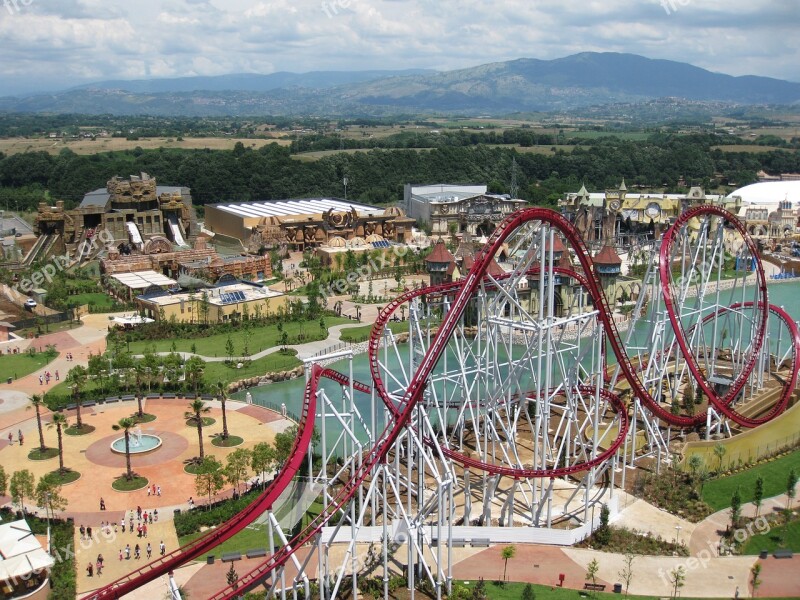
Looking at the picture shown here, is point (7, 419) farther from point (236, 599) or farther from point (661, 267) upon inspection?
point (661, 267)

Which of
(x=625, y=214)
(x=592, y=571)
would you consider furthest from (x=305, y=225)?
(x=592, y=571)

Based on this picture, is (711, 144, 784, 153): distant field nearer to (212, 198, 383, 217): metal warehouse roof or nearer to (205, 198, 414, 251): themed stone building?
(212, 198, 383, 217): metal warehouse roof

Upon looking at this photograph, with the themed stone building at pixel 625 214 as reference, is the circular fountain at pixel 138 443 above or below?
below

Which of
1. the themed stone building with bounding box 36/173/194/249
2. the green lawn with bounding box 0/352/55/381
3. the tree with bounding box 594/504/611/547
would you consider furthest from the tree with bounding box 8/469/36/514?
the themed stone building with bounding box 36/173/194/249

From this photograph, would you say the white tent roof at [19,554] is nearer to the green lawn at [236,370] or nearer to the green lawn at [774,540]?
the green lawn at [236,370]

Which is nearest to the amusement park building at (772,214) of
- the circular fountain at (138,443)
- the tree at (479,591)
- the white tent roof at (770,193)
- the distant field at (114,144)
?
the white tent roof at (770,193)

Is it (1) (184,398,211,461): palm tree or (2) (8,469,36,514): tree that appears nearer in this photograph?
(2) (8,469,36,514): tree

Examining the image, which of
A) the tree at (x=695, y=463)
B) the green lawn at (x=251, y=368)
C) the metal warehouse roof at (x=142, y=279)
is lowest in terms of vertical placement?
the green lawn at (x=251, y=368)

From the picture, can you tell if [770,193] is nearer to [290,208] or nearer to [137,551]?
[290,208]
